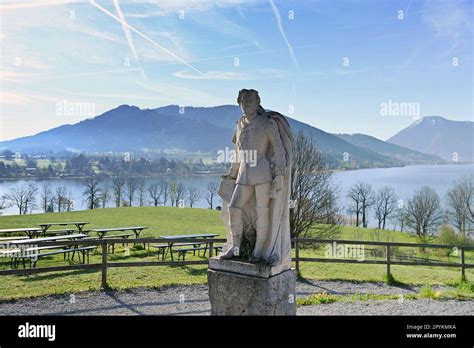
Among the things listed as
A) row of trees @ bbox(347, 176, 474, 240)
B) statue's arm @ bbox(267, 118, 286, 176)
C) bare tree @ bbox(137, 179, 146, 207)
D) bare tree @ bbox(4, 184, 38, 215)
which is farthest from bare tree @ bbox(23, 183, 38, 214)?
statue's arm @ bbox(267, 118, 286, 176)

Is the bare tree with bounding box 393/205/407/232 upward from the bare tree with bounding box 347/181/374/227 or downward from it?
downward

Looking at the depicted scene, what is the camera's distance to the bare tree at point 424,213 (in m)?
38.5

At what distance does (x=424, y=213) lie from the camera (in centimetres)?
4028

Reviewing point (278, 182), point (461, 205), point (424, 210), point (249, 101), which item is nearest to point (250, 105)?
point (249, 101)

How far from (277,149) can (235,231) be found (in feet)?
4.03

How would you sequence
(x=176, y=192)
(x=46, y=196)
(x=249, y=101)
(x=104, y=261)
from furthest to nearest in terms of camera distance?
(x=176, y=192) < (x=46, y=196) < (x=104, y=261) < (x=249, y=101)

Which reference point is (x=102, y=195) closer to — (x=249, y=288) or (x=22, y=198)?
(x=22, y=198)

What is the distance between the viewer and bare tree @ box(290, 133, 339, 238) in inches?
825

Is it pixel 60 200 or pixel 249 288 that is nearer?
pixel 249 288

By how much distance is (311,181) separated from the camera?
21766mm

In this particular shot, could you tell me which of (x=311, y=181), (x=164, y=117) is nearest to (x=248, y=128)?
(x=311, y=181)

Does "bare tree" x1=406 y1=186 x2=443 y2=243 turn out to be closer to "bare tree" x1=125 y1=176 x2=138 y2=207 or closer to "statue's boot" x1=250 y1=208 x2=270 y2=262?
"bare tree" x1=125 y1=176 x2=138 y2=207

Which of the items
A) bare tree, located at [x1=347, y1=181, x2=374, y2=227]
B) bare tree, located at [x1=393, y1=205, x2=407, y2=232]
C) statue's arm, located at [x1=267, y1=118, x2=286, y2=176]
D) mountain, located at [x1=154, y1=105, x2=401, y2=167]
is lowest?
bare tree, located at [x1=393, y1=205, x2=407, y2=232]

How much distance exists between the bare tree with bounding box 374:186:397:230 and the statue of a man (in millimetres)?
47504
